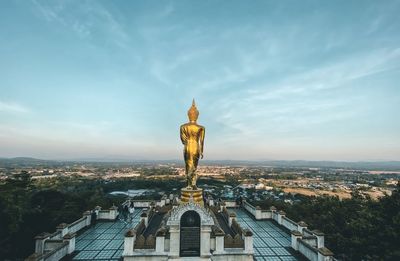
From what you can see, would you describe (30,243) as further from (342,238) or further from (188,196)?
(342,238)

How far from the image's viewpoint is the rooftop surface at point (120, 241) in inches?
554

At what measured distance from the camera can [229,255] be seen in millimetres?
12594

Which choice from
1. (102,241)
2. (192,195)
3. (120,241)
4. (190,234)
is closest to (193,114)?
(192,195)

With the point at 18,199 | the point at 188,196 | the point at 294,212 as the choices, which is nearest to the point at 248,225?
the point at 188,196

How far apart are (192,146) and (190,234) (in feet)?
17.9

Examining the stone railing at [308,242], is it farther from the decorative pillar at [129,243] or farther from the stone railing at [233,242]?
the decorative pillar at [129,243]

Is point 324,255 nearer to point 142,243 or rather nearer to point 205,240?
point 205,240

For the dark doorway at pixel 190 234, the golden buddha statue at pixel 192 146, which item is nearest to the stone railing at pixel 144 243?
the dark doorway at pixel 190 234

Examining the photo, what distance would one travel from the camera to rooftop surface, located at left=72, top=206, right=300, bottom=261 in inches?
554

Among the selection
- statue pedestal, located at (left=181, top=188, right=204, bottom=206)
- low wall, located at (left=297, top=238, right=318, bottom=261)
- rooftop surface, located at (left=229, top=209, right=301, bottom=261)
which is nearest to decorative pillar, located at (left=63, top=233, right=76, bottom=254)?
statue pedestal, located at (left=181, top=188, right=204, bottom=206)

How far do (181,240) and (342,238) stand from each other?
560 inches

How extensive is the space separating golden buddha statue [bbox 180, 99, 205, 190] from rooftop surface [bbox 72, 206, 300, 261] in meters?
5.23

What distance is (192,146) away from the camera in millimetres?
16859

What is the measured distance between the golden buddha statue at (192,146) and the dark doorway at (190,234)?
3.32 m
